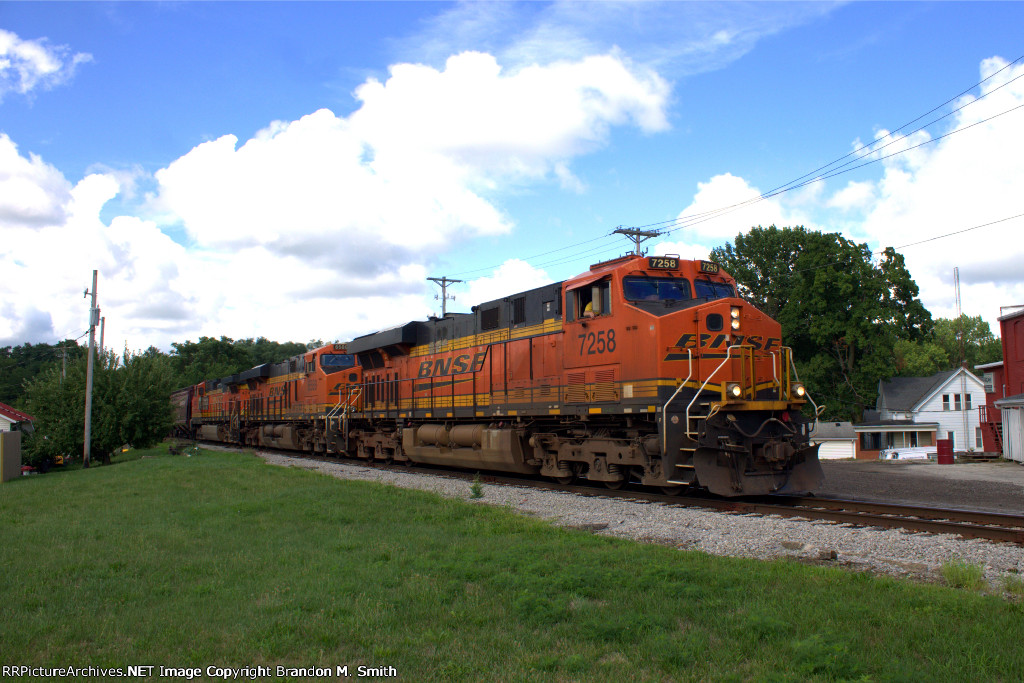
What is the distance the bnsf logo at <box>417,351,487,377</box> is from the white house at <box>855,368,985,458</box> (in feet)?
132

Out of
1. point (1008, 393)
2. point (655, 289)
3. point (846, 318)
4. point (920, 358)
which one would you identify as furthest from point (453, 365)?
point (920, 358)

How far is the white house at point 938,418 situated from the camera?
49.8 metres

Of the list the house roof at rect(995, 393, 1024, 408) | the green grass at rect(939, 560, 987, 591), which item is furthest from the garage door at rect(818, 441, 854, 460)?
the green grass at rect(939, 560, 987, 591)

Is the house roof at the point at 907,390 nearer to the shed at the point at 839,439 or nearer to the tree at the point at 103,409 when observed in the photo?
the shed at the point at 839,439

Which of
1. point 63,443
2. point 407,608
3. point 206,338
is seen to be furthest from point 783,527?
point 206,338

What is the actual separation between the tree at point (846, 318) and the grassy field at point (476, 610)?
136ft

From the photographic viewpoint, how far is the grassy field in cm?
442

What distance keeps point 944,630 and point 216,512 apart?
32.4ft

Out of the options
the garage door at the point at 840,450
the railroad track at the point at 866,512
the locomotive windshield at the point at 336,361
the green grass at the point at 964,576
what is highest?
the locomotive windshield at the point at 336,361

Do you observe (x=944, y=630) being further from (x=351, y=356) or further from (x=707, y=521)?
(x=351, y=356)

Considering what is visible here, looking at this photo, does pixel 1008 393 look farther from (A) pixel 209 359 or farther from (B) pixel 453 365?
(A) pixel 209 359

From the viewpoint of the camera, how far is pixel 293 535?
8859mm

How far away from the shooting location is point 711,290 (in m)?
13.3

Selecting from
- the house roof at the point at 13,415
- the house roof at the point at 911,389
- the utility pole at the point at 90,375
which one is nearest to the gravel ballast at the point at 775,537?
the utility pole at the point at 90,375
